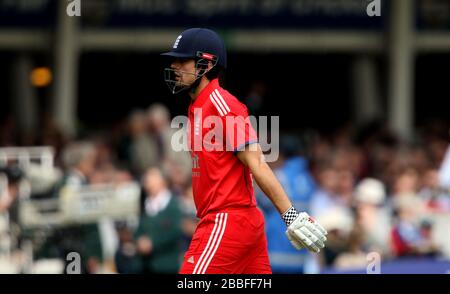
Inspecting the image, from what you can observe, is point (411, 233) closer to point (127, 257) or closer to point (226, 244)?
point (127, 257)

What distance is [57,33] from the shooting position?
790 inches

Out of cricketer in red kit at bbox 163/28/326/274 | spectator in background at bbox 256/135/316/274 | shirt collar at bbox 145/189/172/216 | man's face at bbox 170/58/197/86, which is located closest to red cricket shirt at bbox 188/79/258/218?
cricketer in red kit at bbox 163/28/326/274

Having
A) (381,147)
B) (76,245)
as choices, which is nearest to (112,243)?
(76,245)

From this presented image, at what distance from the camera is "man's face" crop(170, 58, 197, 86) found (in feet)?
26.6

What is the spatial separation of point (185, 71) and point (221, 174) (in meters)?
0.66

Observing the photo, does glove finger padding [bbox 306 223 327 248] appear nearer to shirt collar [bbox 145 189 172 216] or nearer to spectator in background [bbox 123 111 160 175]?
shirt collar [bbox 145 189 172 216]

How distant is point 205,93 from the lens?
26.5 feet

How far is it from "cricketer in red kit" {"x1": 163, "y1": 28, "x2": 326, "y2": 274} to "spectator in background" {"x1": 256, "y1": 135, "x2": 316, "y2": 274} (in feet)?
15.6

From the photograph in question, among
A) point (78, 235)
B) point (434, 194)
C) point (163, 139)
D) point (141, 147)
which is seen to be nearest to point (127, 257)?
point (78, 235)

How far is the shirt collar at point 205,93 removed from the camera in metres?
8.05

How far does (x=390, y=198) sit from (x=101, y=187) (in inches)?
116

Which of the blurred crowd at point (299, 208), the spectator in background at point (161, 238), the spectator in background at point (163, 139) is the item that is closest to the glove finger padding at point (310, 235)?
the blurred crowd at point (299, 208)
